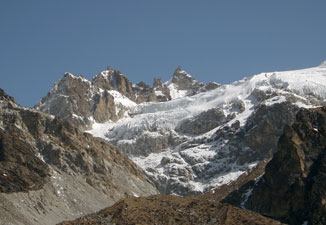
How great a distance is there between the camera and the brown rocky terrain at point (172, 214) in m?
91.6

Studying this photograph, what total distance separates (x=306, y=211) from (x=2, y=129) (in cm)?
9772

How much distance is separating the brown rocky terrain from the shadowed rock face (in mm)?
28383

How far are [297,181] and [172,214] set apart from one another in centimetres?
4628

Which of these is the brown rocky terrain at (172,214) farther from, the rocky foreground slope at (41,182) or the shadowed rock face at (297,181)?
the rocky foreground slope at (41,182)

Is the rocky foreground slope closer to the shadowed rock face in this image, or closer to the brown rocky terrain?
the shadowed rock face

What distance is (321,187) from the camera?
126 metres

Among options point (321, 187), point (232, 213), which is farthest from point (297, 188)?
point (232, 213)

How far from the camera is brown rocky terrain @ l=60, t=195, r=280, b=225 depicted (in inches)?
3607

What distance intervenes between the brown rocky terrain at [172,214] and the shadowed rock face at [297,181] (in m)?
28.4

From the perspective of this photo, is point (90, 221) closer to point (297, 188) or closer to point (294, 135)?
point (297, 188)

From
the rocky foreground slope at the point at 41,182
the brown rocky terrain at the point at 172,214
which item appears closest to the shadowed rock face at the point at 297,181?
the brown rocky terrain at the point at 172,214

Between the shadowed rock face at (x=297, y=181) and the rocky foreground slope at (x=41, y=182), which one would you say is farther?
the rocky foreground slope at (x=41, y=182)

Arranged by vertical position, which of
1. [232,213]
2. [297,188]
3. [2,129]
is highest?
[2,129]

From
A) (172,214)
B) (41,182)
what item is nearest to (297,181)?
(172,214)
